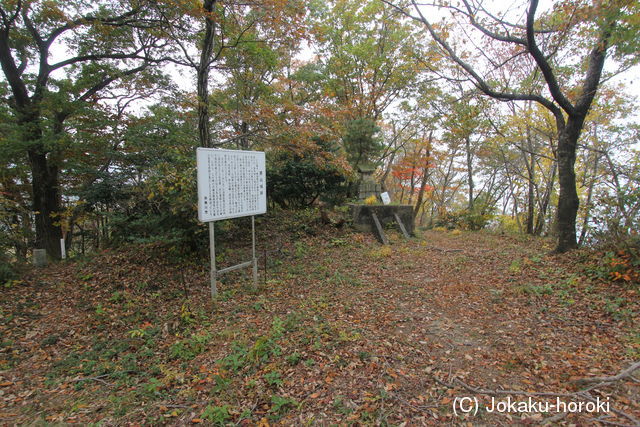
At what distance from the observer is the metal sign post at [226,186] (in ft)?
13.2

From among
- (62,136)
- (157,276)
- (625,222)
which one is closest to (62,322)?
(157,276)

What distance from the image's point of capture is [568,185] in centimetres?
539

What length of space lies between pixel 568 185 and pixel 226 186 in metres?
6.38

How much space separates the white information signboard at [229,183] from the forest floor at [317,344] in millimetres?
1462

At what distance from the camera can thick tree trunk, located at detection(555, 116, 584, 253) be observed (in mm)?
5328

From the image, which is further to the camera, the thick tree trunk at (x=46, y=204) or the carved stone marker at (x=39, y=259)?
the thick tree trunk at (x=46, y=204)

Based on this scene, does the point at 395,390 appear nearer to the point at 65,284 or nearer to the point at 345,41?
the point at 65,284

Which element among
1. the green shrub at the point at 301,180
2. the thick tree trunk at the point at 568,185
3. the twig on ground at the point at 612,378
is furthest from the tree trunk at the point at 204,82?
the thick tree trunk at the point at 568,185

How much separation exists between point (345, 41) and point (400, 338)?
13.6 meters

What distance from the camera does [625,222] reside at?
4.39 meters

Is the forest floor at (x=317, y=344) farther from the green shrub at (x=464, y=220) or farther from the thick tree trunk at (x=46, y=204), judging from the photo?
the green shrub at (x=464, y=220)

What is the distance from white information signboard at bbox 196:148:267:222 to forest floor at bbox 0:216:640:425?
1.46 metres

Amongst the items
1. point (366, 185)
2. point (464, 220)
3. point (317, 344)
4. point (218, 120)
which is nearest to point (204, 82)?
point (218, 120)

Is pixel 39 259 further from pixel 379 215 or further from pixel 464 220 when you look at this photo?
pixel 464 220
